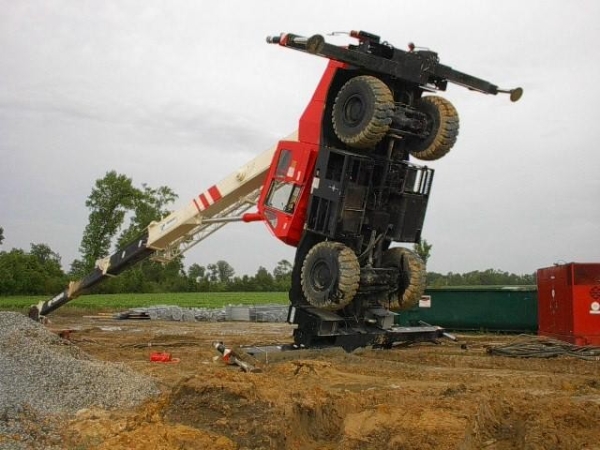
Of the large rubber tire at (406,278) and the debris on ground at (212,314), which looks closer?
the large rubber tire at (406,278)

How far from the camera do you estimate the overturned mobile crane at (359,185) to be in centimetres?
893

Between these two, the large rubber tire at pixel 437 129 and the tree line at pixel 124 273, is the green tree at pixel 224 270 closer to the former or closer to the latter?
the tree line at pixel 124 273

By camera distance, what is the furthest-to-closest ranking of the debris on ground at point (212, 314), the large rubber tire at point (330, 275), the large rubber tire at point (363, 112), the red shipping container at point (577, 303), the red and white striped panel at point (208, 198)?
the debris on ground at point (212, 314), the red and white striped panel at point (208, 198), the red shipping container at point (577, 303), the large rubber tire at point (330, 275), the large rubber tire at point (363, 112)

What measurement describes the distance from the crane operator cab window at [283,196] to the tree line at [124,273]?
36148mm

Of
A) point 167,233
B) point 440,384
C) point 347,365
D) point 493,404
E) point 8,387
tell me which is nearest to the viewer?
point 493,404

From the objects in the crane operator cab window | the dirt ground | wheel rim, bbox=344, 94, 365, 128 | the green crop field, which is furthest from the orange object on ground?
the green crop field

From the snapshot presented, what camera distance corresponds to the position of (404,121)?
360 inches

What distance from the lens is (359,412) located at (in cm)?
564

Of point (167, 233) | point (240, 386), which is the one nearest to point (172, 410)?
point (240, 386)

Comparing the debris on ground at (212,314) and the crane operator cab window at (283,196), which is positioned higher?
the crane operator cab window at (283,196)

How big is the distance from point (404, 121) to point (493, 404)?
15.8 ft

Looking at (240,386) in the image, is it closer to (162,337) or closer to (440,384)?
(440,384)

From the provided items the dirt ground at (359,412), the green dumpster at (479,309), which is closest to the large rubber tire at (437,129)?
the dirt ground at (359,412)

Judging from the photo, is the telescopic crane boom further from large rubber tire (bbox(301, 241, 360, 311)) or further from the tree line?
the tree line
